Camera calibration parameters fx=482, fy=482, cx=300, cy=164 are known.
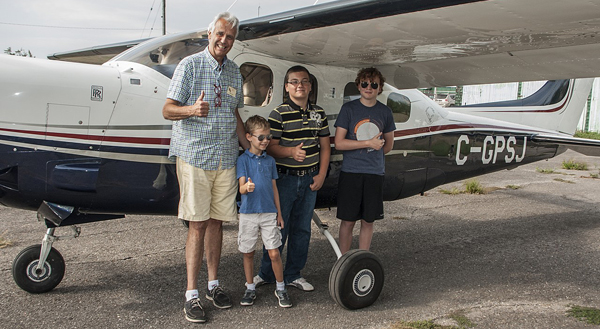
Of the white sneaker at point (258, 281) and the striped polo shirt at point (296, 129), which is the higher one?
the striped polo shirt at point (296, 129)

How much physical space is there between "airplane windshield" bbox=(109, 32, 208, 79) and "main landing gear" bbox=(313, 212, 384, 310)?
1.91 metres

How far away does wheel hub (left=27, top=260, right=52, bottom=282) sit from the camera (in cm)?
366

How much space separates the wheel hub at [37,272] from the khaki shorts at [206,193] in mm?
1277

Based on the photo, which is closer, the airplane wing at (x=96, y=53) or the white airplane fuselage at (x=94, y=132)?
the white airplane fuselage at (x=94, y=132)

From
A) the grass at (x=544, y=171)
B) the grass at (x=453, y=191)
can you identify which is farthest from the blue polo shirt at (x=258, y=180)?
the grass at (x=544, y=171)

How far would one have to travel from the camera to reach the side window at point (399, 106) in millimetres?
4758

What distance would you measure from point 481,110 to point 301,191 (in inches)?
150

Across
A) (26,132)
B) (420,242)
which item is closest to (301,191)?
(26,132)

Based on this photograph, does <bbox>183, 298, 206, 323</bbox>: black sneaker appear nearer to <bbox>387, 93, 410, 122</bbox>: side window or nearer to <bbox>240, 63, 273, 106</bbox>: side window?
<bbox>240, 63, 273, 106</bbox>: side window

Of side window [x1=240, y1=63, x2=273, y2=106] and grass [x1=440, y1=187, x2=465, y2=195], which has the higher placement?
side window [x1=240, y1=63, x2=273, y2=106]

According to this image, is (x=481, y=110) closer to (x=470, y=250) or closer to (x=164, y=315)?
(x=470, y=250)

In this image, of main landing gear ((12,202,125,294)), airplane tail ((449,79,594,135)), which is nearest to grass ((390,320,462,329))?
main landing gear ((12,202,125,294))

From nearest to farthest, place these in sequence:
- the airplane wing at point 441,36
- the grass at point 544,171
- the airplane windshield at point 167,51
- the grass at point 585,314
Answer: the airplane wing at point 441,36 < the grass at point 585,314 < the airplane windshield at point 167,51 < the grass at point 544,171

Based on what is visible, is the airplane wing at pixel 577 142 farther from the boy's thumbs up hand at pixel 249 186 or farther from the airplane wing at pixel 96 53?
the airplane wing at pixel 96 53
